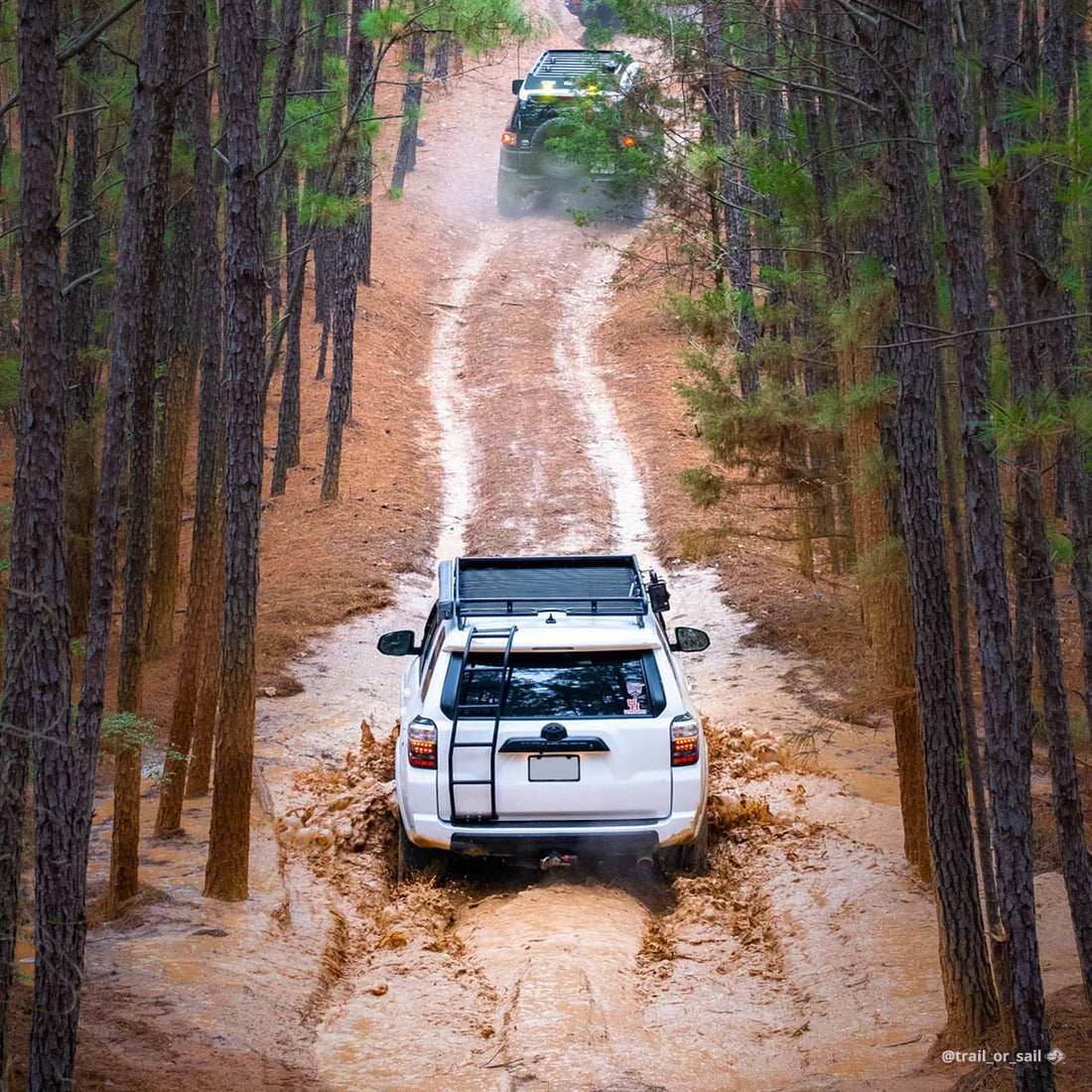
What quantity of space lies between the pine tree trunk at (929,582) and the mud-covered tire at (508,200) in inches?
1263

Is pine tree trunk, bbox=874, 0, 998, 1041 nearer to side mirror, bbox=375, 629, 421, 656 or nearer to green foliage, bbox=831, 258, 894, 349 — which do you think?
green foliage, bbox=831, 258, 894, 349

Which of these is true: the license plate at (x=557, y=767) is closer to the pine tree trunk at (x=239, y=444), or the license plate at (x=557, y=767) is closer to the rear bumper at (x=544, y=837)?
the rear bumper at (x=544, y=837)

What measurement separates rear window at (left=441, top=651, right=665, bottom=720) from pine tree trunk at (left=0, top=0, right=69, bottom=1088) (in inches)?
109

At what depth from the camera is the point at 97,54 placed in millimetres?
13859

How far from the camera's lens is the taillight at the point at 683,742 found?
7125 mm

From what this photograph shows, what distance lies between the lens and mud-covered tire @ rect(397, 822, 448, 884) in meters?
7.18

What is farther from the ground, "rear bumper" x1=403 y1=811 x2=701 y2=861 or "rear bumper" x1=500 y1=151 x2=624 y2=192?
"rear bumper" x1=500 y1=151 x2=624 y2=192

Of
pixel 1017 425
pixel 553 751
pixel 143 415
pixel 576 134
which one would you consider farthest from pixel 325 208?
pixel 576 134

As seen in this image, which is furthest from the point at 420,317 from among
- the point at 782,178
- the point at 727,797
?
the point at 727,797

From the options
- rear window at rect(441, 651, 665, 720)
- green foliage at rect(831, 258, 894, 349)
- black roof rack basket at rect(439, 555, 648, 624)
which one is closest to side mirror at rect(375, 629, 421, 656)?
black roof rack basket at rect(439, 555, 648, 624)

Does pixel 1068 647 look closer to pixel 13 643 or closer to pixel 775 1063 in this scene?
pixel 775 1063

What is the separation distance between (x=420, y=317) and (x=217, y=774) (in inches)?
1080

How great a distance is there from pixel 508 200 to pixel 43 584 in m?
37.0

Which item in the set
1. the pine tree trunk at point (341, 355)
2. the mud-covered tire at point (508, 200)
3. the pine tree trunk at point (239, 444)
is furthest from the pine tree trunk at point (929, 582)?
the mud-covered tire at point (508, 200)
